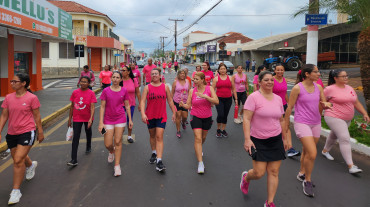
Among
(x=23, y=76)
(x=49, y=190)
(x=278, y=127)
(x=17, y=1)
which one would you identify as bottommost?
(x=49, y=190)

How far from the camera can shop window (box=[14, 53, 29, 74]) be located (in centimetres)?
1419

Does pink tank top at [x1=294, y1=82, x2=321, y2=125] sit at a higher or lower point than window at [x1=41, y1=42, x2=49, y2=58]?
lower

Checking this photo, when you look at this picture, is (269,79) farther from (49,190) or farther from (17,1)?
(17,1)

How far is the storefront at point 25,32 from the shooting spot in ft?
34.6

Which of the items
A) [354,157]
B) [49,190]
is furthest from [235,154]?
[49,190]

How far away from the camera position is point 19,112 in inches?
148

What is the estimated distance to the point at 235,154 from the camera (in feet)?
18.2

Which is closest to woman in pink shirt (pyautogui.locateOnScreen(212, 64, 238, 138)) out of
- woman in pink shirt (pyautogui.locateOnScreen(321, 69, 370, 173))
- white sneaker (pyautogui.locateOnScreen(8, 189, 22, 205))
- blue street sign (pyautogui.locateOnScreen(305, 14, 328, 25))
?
woman in pink shirt (pyautogui.locateOnScreen(321, 69, 370, 173))

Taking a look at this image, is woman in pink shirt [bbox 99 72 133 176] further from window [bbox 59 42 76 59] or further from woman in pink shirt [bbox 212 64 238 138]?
window [bbox 59 42 76 59]

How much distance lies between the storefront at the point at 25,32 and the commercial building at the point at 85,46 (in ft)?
38.2

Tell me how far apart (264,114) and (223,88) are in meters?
3.55

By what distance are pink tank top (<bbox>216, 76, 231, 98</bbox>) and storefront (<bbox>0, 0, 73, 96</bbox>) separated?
7.53 metres

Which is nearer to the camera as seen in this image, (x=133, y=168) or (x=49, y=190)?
(x=49, y=190)

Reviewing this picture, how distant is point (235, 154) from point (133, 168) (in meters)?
1.94
